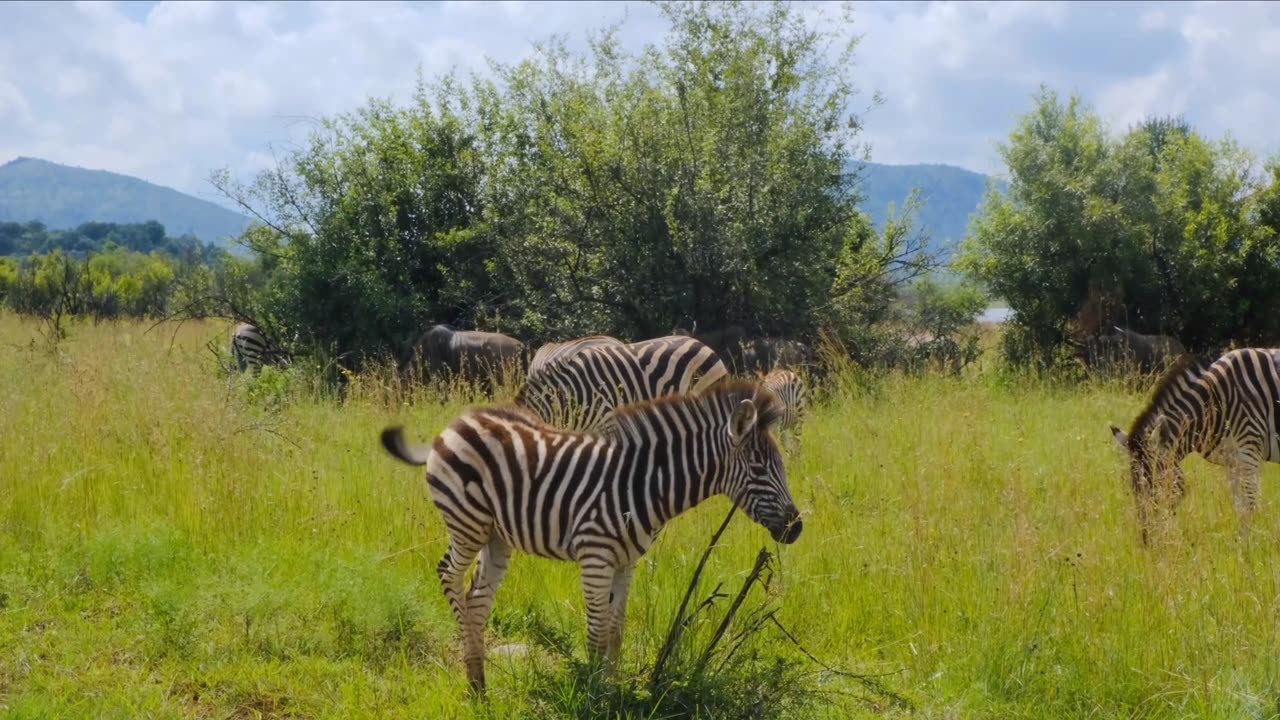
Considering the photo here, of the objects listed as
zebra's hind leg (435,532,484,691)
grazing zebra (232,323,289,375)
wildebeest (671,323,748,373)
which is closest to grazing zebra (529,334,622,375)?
wildebeest (671,323,748,373)

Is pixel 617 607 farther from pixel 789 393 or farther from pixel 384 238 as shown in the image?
pixel 384 238

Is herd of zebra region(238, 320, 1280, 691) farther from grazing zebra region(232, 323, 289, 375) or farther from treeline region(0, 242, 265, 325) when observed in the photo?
treeline region(0, 242, 265, 325)

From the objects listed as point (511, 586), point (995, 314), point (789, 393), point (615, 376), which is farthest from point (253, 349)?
point (995, 314)

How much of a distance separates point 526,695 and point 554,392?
13.0 ft

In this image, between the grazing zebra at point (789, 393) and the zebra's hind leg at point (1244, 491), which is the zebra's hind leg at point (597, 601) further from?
the grazing zebra at point (789, 393)

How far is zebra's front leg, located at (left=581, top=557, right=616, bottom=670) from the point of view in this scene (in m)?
4.83

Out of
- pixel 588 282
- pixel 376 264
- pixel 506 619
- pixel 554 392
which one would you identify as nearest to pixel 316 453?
pixel 554 392

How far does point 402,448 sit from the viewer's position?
5445 mm

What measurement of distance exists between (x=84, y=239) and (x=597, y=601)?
120441 mm

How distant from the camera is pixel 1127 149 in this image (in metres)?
18.0

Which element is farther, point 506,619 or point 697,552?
point 697,552

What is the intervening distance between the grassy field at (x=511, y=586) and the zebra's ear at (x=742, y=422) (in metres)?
0.83

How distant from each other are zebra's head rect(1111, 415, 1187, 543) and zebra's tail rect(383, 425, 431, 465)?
3.85 meters

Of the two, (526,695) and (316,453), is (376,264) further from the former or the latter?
(526,695)
